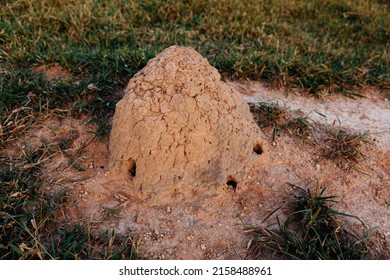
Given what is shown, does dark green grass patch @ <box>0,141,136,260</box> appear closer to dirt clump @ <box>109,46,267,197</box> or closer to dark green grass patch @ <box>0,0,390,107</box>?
dirt clump @ <box>109,46,267,197</box>

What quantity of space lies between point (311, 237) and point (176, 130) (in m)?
1.03

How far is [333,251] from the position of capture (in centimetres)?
229

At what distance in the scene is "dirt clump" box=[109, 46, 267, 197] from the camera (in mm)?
2455

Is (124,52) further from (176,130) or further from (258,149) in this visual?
(258,149)

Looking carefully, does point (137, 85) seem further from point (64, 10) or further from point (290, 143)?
point (64, 10)

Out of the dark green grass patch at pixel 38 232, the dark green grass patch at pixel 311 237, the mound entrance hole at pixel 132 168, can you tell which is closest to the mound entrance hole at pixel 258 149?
the dark green grass patch at pixel 311 237

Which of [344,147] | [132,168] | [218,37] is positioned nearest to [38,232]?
[132,168]

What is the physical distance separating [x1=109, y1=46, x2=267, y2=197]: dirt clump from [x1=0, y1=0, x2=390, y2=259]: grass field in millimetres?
425

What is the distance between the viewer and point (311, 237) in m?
2.39

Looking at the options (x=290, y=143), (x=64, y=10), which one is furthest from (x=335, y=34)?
(x=64, y=10)

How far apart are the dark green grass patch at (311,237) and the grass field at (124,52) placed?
808 millimetres

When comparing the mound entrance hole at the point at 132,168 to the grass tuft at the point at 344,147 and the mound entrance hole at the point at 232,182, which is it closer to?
the mound entrance hole at the point at 232,182

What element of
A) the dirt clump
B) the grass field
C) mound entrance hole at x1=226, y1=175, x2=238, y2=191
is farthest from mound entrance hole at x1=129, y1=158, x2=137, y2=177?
mound entrance hole at x1=226, y1=175, x2=238, y2=191

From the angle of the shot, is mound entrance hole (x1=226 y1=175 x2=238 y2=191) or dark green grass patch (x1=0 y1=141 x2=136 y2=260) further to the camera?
mound entrance hole (x1=226 y1=175 x2=238 y2=191)
